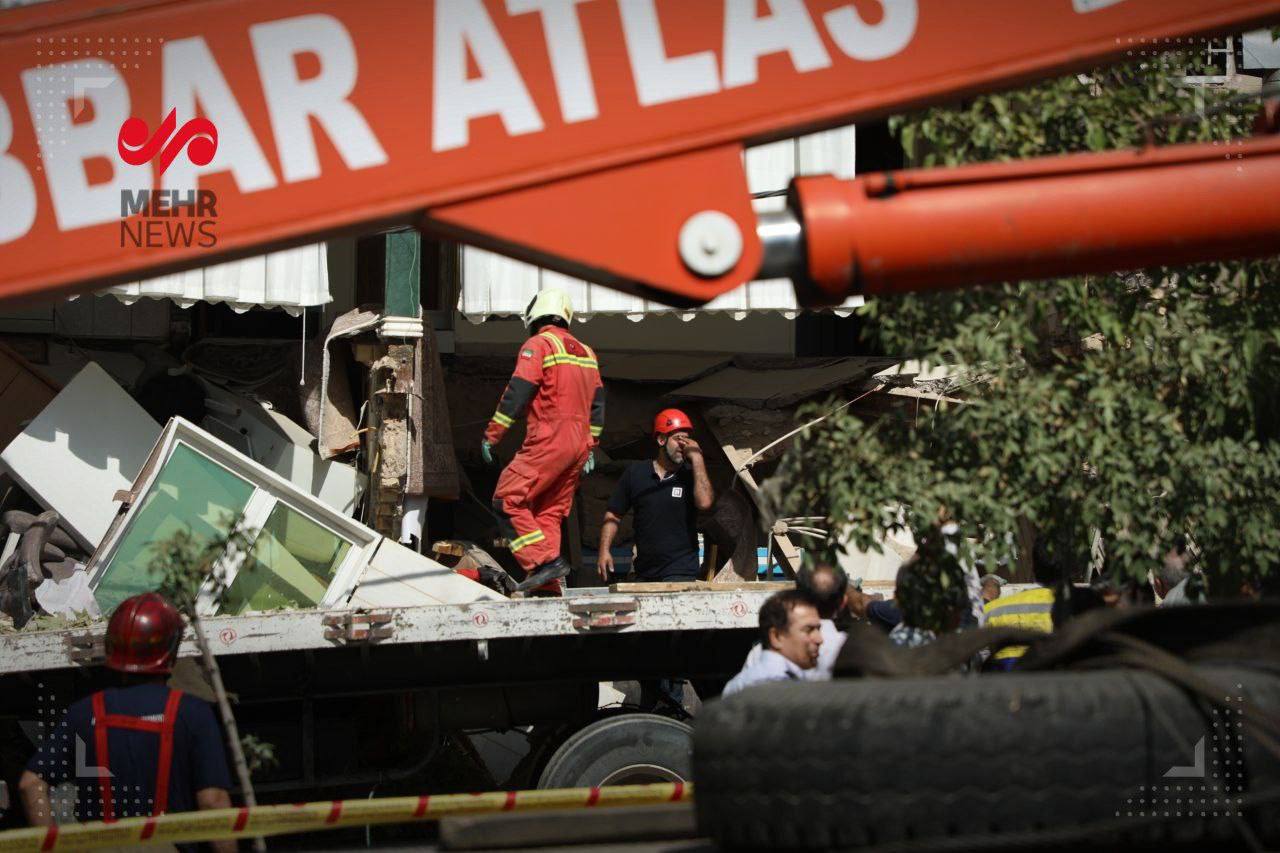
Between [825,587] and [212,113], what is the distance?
400 cm

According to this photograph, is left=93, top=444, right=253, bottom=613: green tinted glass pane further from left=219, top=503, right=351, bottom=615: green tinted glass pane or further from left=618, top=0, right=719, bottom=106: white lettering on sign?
left=618, top=0, right=719, bottom=106: white lettering on sign

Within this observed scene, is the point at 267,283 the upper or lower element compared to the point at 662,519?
upper

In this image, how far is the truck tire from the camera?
7043 millimetres

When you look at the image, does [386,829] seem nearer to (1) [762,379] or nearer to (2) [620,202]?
(1) [762,379]

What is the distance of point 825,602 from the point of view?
6.74m

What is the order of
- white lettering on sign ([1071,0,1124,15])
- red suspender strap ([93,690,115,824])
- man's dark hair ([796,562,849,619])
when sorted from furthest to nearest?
man's dark hair ([796,562,849,619]) → red suspender strap ([93,690,115,824]) → white lettering on sign ([1071,0,1124,15])

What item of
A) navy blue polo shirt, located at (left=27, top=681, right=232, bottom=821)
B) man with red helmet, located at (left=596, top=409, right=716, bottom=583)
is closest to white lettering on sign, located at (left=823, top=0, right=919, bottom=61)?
navy blue polo shirt, located at (left=27, top=681, right=232, bottom=821)

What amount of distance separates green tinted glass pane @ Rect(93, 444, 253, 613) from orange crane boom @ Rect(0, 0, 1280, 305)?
14.9 feet

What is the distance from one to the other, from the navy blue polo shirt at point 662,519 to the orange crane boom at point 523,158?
520 cm

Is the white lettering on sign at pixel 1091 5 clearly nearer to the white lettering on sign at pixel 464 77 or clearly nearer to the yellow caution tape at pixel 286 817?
the white lettering on sign at pixel 464 77

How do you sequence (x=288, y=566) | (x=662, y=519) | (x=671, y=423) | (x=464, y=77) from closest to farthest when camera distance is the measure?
1. (x=464, y=77)
2. (x=288, y=566)
3. (x=662, y=519)
4. (x=671, y=423)

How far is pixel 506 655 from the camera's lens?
736cm

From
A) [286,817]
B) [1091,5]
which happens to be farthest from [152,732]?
[1091,5]

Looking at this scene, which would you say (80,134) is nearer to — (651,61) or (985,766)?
(651,61)
